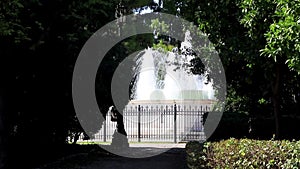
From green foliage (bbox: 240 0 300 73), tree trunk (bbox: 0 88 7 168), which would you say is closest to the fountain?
tree trunk (bbox: 0 88 7 168)

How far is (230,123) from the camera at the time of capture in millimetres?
15867

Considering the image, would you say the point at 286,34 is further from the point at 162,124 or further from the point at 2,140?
the point at 162,124

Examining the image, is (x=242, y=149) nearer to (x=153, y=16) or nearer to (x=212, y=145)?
(x=212, y=145)

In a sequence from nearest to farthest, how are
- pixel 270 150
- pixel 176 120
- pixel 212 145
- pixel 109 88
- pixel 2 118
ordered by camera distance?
1. pixel 270 150
2. pixel 212 145
3. pixel 2 118
4. pixel 109 88
5. pixel 176 120

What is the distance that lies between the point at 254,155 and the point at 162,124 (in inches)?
697

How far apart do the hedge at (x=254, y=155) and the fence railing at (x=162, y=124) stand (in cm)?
1525

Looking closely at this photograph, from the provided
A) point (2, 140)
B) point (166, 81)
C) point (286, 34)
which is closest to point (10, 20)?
point (2, 140)

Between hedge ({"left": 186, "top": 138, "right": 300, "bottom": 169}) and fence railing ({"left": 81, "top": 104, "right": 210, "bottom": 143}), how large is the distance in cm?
1525

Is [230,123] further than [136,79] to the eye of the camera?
No

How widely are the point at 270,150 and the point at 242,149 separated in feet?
1.53

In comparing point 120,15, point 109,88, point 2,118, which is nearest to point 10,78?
point 2,118

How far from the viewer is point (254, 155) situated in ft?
21.2

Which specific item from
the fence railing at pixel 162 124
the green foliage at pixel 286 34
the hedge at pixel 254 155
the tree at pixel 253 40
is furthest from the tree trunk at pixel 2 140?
the fence railing at pixel 162 124

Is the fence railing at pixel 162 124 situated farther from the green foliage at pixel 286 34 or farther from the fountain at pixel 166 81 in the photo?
the green foliage at pixel 286 34
